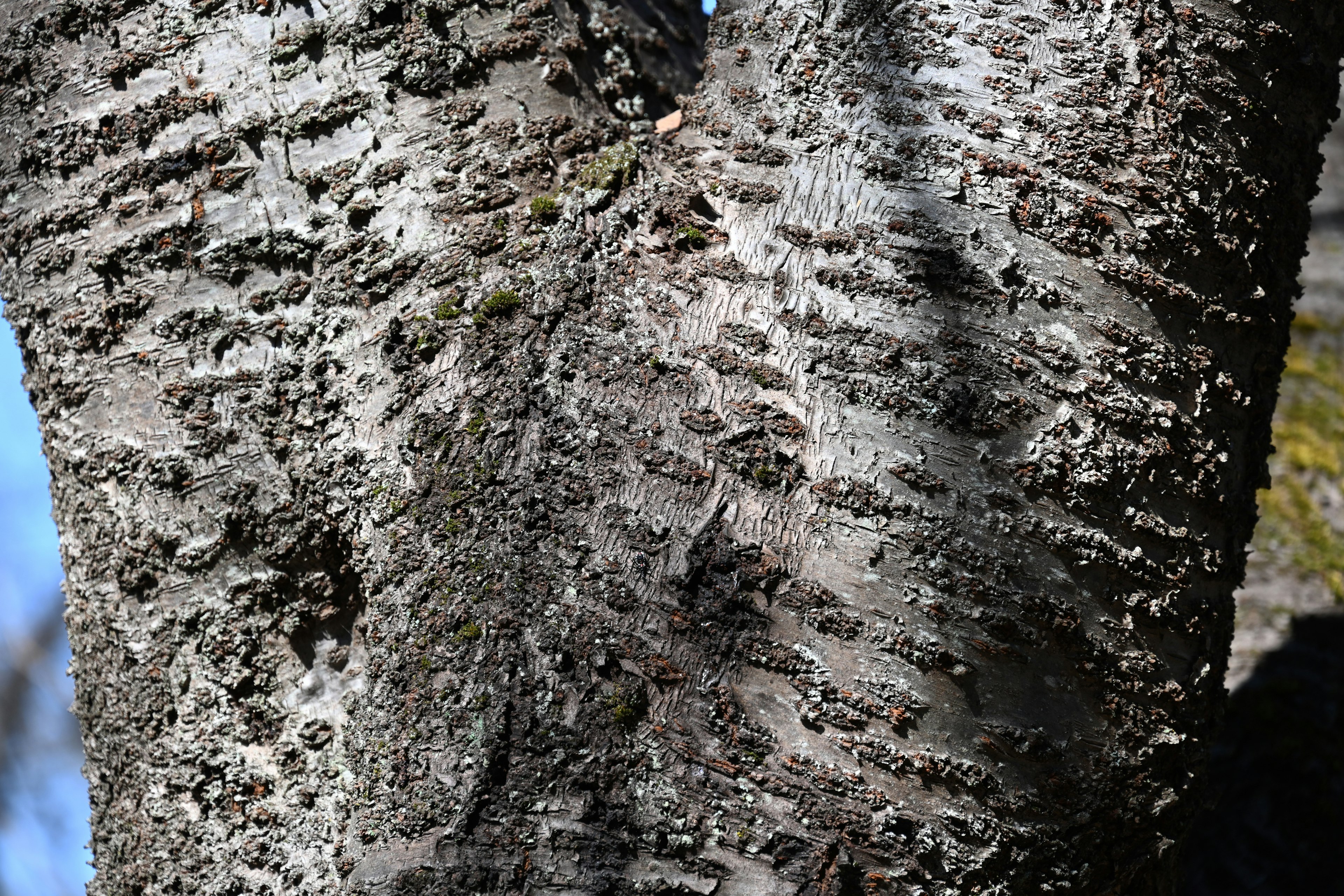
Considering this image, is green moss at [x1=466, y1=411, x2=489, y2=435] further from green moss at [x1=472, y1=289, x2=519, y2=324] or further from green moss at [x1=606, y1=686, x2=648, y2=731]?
green moss at [x1=606, y1=686, x2=648, y2=731]

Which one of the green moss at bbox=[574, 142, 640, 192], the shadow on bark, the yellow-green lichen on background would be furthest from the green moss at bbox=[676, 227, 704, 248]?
the yellow-green lichen on background

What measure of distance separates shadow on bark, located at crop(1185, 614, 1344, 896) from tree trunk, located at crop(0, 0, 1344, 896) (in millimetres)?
1033

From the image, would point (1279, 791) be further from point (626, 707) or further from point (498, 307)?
point (498, 307)

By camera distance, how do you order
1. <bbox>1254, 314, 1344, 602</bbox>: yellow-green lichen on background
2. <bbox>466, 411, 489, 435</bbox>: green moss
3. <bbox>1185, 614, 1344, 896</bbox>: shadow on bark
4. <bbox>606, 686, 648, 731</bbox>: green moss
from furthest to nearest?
<bbox>1254, 314, 1344, 602</bbox>: yellow-green lichen on background → <bbox>1185, 614, 1344, 896</bbox>: shadow on bark → <bbox>466, 411, 489, 435</bbox>: green moss → <bbox>606, 686, 648, 731</bbox>: green moss

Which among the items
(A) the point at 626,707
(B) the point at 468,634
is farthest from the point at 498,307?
(A) the point at 626,707

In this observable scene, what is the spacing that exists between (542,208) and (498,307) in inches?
7.2

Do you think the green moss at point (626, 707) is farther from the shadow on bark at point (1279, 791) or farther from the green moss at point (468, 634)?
the shadow on bark at point (1279, 791)

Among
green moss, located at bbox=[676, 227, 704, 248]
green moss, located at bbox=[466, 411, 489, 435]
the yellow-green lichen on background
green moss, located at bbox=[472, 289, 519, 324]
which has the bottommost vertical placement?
the yellow-green lichen on background

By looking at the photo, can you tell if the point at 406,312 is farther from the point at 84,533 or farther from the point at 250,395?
the point at 84,533

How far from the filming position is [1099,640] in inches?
41.7

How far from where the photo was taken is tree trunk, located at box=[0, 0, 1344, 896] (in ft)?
3.33

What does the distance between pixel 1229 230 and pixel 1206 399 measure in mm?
228

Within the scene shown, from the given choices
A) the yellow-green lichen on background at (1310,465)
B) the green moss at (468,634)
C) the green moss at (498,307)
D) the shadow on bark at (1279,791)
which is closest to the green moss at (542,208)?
the green moss at (498,307)

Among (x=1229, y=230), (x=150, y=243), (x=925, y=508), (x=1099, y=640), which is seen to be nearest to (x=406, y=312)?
(x=150, y=243)
